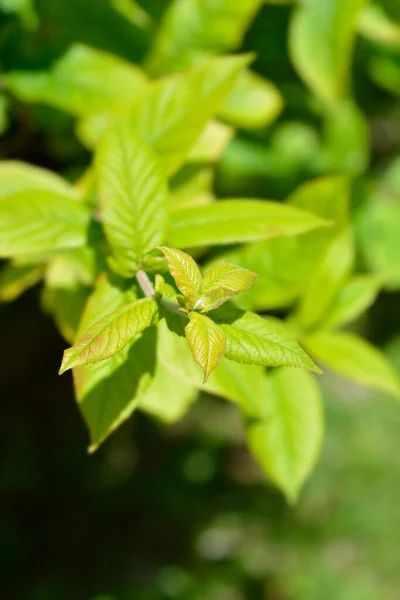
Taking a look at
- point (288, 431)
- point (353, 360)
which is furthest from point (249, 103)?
point (288, 431)

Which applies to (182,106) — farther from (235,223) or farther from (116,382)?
(116,382)

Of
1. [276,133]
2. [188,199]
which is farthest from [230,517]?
[188,199]

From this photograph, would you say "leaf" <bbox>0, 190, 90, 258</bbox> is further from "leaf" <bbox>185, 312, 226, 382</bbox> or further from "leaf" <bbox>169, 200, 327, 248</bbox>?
"leaf" <bbox>185, 312, 226, 382</bbox>

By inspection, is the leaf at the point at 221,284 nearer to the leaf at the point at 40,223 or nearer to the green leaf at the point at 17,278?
the leaf at the point at 40,223

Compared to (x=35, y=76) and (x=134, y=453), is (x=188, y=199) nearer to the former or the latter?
(x=35, y=76)

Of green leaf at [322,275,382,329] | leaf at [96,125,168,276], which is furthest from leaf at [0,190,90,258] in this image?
green leaf at [322,275,382,329]

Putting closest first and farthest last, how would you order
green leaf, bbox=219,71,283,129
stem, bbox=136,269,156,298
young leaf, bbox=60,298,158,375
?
young leaf, bbox=60,298,158,375, stem, bbox=136,269,156,298, green leaf, bbox=219,71,283,129

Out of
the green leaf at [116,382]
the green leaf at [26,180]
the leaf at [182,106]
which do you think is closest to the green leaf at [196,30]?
the leaf at [182,106]
